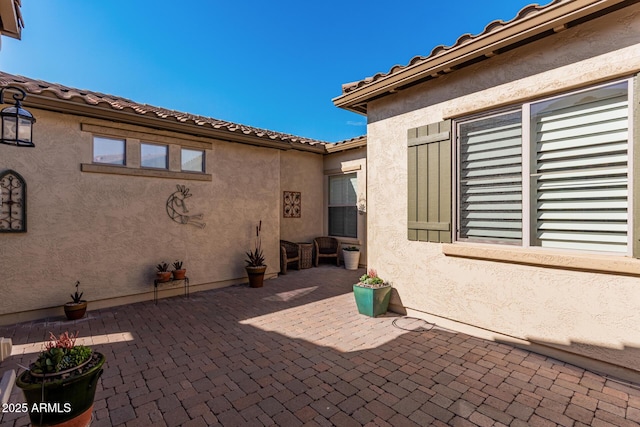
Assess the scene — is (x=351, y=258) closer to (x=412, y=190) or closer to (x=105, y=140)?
(x=412, y=190)

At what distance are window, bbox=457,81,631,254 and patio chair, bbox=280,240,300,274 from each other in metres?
5.27

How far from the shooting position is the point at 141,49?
29.7 feet

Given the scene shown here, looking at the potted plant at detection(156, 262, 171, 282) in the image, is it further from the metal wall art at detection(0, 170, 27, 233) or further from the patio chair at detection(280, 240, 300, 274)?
the patio chair at detection(280, 240, 300, 274)

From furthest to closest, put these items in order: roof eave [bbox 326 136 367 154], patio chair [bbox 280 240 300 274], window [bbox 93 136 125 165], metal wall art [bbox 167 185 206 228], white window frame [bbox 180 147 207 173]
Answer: roof eave [bbox 326 136 367 154], patio chair [bbox 280 240 300 274], white window frame [bbox 180 147 207 173], metal wall art [bbox 167 185 206 228], window [bbox 93 136 125 165]

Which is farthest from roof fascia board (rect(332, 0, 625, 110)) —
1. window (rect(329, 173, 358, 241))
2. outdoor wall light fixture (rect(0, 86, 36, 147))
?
window (rect(329, 173, 358, 241))

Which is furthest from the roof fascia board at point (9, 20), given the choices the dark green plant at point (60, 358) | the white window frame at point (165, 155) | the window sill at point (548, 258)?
the window sill at point (548, 258)

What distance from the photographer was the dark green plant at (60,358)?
2122mm

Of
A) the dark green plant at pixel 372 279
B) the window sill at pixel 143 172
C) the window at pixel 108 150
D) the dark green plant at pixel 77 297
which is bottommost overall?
the dark green plant at pixel 77 297

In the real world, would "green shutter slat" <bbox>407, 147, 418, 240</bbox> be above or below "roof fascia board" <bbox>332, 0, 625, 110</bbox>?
below

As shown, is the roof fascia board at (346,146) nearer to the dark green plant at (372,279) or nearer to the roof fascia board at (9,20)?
the dark green plant at (372,279)

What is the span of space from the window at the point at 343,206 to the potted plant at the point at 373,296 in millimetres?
4607

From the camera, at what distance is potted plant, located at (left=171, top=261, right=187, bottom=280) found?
6045 mm

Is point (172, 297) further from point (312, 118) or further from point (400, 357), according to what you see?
point (312, 118)

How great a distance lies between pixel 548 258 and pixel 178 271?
6315 millimetres
